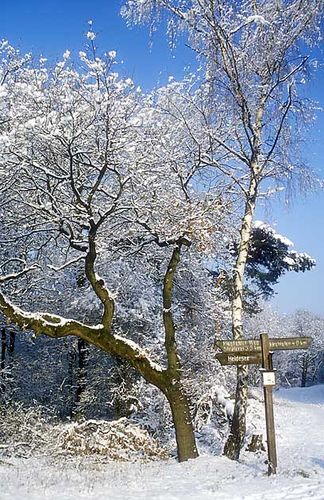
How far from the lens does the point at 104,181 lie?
44.6 feet

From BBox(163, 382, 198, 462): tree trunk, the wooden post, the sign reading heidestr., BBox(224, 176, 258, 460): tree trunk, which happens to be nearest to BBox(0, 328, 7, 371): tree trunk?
BBox(163, 382, 198, 462): tree trunk

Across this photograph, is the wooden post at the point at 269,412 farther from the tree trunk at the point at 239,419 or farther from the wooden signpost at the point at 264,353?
the tree trunk at the point at 239,419

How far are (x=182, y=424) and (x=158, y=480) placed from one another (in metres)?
2.60

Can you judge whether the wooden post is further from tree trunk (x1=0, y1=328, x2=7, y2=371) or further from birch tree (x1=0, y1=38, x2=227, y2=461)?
tree trunk (x1=0, y1=328, x2=7, y2=371)

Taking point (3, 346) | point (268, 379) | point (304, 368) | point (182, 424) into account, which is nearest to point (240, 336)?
point (182, 424)

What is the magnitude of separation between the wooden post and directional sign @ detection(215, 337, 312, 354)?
145 millimetres

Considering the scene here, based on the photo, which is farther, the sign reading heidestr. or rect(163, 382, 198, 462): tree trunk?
rect(163, 382, 198, 462): tree trunk

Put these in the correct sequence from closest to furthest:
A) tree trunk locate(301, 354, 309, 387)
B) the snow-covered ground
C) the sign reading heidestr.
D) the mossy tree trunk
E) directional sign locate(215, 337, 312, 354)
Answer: the snow-covered ground → the sign reading heidestr. → directional sign locate(215, 337, 312, 354) → the mossy tree trunk → tree trunk locate(301, 354, 309, 387)

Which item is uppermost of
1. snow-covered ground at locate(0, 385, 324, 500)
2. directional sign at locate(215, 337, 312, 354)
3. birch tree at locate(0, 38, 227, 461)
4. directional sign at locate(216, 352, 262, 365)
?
birch tree at locate(0, 38, 227, 461)

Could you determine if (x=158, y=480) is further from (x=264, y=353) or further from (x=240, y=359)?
(x=264, y=353)

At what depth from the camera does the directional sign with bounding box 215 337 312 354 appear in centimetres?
915

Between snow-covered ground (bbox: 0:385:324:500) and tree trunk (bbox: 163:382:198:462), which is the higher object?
tree trunk (bbox: 163:382:198:462)

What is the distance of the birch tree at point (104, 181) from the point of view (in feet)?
36.8

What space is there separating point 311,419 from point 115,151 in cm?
1907
